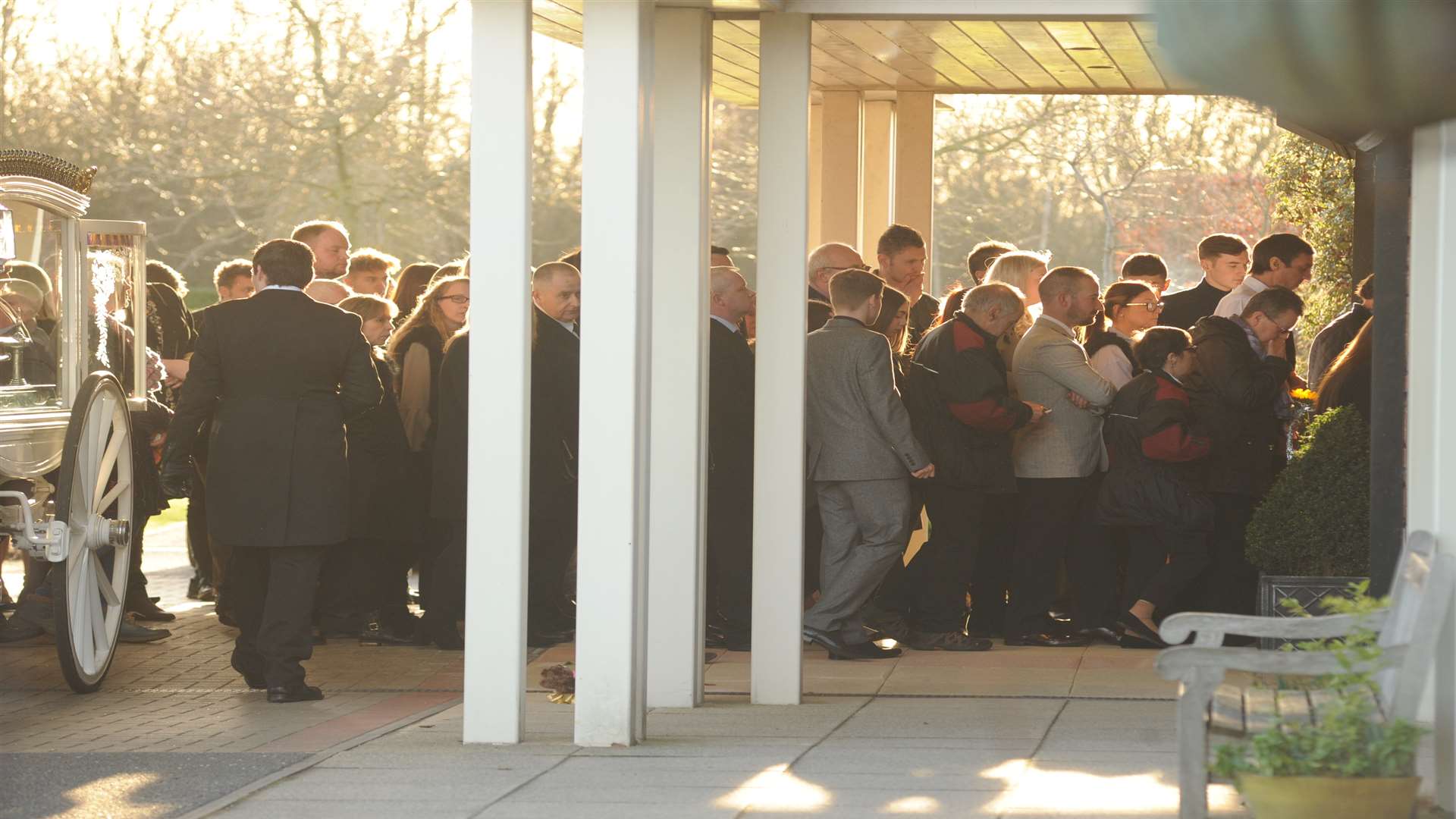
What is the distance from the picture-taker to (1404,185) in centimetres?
555

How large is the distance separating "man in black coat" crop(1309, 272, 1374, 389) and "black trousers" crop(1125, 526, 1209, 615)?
1121mm

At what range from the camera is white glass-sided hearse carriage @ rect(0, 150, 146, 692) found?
738cm

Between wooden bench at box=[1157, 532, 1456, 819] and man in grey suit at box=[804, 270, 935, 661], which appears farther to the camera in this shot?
man in grey suit at box=[804, 270, 935, 661]

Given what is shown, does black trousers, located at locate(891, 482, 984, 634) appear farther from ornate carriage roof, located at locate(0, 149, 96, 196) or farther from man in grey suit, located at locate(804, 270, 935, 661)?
ornate carriage roof, located at locate(0, 149, 96, 196)

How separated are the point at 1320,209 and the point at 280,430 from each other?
8696mm

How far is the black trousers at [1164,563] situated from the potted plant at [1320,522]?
2.67 feet

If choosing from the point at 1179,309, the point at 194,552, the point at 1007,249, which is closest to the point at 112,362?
the point at 194,552

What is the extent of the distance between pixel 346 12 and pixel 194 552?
16636mm

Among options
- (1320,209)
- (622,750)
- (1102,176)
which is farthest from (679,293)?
(1102,176)

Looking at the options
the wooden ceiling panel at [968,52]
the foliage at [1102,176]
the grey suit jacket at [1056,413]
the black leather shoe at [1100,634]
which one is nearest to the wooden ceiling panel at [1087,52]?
the wooden ceiling panel at [968,52]

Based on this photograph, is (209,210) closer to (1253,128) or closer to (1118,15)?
(1253,128)

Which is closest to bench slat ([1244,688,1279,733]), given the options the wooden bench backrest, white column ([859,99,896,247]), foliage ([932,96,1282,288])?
the wooden bench backrest

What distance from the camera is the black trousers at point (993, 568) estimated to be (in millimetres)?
9023

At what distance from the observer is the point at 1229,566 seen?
877 centimetres
